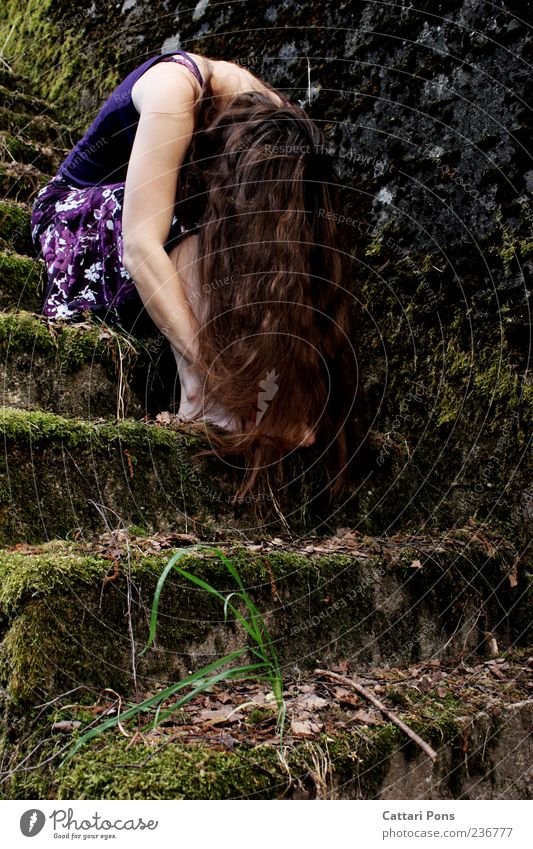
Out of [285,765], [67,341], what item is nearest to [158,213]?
[67,341]

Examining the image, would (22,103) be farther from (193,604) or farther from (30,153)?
(193,604)

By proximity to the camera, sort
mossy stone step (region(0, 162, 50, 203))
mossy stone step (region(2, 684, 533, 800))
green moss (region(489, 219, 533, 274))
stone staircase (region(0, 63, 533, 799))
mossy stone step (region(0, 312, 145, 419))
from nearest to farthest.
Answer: mossy stone step (region(2, 684, 533, 800))
stone staircase (region(0, 63, 533, 799))
mossy stone step (region(0, 312, 145, 419))
green moss (region(489, 219, 533, 274))
mossy stone step (region(0, 162, 50, 203))

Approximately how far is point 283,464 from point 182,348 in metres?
0.48

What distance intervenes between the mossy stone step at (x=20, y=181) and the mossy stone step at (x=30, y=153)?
0.08 metres

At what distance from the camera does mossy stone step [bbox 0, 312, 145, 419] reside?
2162 mm

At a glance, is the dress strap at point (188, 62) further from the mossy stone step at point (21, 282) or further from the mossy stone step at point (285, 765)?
the mossy stone step at point (285, 765)

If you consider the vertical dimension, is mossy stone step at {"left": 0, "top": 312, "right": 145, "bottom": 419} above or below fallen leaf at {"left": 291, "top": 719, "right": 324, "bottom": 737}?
above

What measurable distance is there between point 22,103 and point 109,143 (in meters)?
1.34

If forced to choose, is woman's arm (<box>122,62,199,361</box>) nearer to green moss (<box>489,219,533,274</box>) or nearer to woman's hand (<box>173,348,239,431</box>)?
woman's hand (<box>173,348,239,431</box>)

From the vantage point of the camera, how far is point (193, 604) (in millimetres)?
1656

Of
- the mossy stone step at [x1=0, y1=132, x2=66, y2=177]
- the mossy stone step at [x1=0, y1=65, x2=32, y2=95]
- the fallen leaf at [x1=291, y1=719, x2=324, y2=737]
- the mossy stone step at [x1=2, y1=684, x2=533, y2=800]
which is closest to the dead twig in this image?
the mossy stone step at [x1=2, y1=684, x2=533, y2=800]

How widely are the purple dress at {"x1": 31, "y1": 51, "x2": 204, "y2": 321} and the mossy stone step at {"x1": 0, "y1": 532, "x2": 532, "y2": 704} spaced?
0.98 metres

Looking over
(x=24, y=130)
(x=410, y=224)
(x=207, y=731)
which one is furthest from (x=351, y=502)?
(x=24, y=130)
